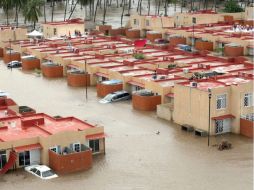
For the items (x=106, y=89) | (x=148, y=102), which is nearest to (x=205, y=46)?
(x=106, y=89)

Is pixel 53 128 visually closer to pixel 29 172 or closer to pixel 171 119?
pixel 29 172

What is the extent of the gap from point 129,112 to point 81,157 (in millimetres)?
8969

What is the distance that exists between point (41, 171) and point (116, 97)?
12.1m

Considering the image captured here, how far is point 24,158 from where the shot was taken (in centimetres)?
2369

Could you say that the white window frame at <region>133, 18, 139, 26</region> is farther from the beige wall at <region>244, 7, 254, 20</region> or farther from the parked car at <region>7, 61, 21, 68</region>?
the parked car at <region>7, 61, 21, 68</region>

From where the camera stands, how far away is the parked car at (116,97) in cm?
3440

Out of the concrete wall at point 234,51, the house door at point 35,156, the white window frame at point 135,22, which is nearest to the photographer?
the house door at point 35,156

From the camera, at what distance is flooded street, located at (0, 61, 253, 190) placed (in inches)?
873

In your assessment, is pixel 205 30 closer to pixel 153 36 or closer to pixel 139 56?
pixel 153 36

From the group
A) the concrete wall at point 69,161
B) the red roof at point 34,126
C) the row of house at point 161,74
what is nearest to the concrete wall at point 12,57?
the row of house at point 161,74

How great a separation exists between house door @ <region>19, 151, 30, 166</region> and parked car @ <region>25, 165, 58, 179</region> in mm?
323

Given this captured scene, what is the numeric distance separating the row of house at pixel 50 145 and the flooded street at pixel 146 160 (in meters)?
0.40

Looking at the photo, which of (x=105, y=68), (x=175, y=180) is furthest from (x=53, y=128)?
(x=105, y=68)

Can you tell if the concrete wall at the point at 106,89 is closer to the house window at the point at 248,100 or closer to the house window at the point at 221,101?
the house window at the point at 221,101
